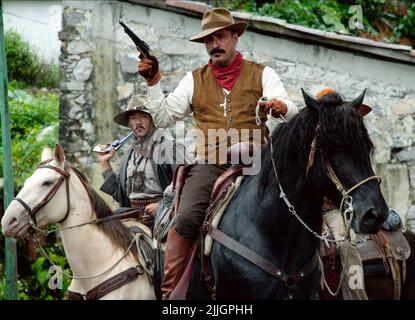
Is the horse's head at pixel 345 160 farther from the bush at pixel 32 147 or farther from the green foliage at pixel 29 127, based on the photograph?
the green foliage at pixel 29 127

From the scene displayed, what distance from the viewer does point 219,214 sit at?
5762mm

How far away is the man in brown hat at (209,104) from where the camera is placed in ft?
19.3

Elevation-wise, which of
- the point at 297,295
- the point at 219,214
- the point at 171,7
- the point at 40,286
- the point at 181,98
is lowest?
the point at 40,286

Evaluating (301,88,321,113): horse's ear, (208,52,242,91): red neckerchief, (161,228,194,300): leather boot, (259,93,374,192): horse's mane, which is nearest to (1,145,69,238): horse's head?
(161,228,194,300): leather boot

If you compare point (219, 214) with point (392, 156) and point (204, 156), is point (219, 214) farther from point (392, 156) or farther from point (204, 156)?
point (392, 156)

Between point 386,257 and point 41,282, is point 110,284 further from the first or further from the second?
point 41,282

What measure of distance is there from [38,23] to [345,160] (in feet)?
41.4

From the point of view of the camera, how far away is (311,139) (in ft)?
16.9

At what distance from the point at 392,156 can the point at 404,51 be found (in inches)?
48.6

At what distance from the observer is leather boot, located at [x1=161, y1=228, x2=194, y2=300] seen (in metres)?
5.85

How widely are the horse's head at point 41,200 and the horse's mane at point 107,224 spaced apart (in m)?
0.23

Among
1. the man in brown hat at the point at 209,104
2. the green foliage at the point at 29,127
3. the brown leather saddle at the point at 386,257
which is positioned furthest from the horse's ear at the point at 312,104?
the green foliage at the point at 29,127

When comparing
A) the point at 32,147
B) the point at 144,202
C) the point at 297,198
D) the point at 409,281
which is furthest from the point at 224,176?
the point at 32,147

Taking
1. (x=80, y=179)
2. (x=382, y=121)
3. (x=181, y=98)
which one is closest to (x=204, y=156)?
(x=181, y=98)
